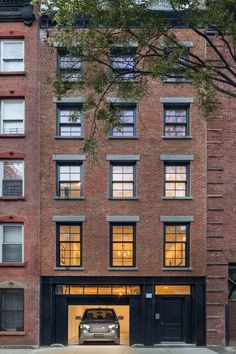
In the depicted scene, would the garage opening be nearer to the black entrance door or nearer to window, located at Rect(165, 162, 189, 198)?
the black entrance door

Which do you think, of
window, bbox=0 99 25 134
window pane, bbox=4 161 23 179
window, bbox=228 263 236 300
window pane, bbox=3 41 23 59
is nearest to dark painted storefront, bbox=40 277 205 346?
window, bbox=228 263 236 300

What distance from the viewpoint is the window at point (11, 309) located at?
1093 inches

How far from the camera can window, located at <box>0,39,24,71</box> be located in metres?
29.0

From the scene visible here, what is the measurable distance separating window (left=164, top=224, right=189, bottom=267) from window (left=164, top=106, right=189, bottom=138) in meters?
4.29

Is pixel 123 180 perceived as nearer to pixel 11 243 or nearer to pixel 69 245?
pixel 69 245

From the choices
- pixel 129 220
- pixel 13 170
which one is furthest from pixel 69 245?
pixel 13 170

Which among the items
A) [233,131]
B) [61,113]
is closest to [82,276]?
[61,113]

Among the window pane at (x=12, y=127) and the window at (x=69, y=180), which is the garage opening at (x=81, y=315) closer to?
the window at (x=69, y=180)

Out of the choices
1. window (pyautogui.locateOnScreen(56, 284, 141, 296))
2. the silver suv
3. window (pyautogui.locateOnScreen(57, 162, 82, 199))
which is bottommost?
the silver suv

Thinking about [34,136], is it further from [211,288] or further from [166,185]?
[211,288]

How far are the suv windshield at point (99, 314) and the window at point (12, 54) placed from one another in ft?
38.4

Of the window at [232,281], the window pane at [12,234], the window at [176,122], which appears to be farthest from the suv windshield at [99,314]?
the window at [176,122]

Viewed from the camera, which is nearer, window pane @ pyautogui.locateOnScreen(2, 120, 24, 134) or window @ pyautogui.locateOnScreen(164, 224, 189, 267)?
window @ pyautogui.locateOnScreen(164, 224, 189, 267)

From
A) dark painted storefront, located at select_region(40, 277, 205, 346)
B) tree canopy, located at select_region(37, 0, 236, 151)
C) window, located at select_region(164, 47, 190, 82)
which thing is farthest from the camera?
dark painted storefront, located at select_region(40, 277, 205, 346)
